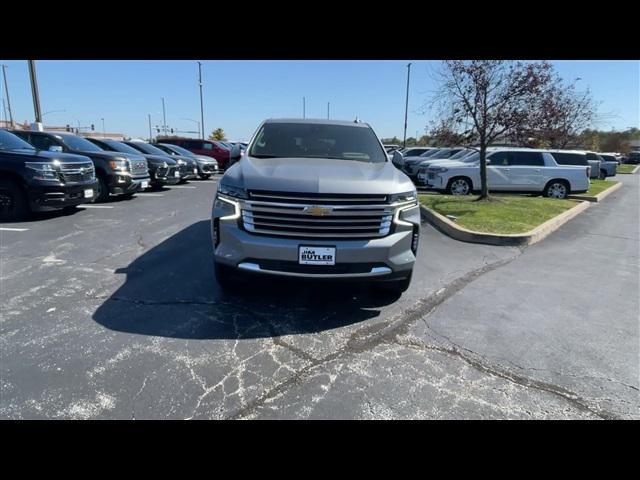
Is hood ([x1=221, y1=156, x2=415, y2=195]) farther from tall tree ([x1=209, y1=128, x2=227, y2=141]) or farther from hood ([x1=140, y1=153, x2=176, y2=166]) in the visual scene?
tall tree ([x1=209, y1=128, x2=227, y2=141])

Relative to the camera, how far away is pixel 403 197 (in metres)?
3.69

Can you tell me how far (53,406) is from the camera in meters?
2.45

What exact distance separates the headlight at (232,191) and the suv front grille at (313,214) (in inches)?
Result: 3.2

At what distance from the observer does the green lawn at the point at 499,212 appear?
7.77m

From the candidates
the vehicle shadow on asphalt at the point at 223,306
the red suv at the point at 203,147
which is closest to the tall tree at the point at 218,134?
the red suv at the point at 203,147

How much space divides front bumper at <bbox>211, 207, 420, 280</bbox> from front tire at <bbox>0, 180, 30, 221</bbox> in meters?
6.25

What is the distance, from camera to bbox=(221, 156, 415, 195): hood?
350 cm

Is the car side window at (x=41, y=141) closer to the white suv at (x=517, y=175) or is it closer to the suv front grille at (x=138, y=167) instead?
the suv front grille at (x=138, y=167)

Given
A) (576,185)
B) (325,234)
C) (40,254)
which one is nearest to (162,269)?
(40,254)
